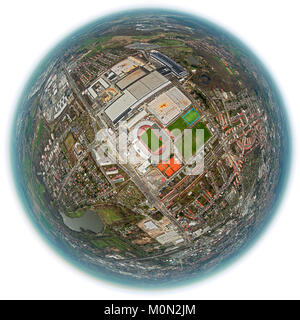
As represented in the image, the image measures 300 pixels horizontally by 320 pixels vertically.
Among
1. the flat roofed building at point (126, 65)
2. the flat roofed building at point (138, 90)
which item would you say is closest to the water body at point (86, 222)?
the flat roofed building at point (138, 90)

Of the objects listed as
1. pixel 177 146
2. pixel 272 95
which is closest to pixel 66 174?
pixel 177 146

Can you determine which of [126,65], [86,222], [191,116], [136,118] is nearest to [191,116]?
[191,116]

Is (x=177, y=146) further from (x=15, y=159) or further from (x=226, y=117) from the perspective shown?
(x=15, y=159)

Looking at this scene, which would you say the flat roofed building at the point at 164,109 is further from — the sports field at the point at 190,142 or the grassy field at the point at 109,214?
the grassy field at the point at 109,214

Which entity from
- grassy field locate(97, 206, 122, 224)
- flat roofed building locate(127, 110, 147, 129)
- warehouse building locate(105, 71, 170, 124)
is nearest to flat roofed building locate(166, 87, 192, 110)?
warehouse building locate(105, 71, 170, 124)

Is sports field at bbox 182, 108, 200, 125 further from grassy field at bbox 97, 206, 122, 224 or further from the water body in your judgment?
the water body

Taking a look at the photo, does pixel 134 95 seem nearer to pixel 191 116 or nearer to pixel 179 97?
pixel 179 97

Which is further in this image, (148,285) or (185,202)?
(148,285)
